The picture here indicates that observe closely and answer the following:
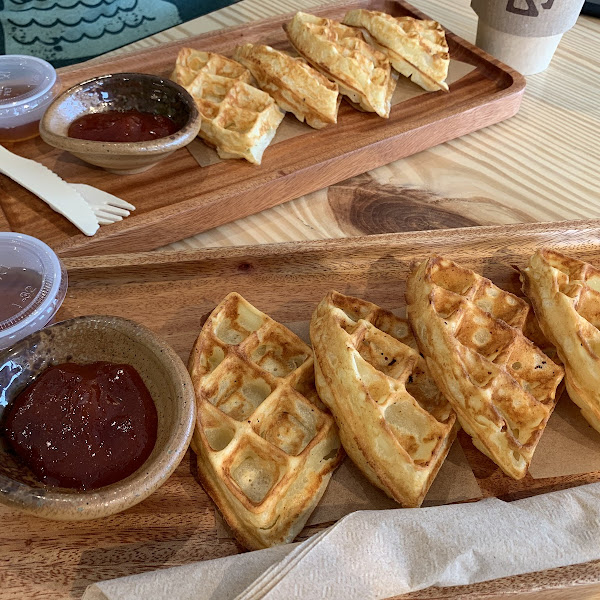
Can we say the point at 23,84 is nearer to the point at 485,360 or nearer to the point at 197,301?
the point at 197,301

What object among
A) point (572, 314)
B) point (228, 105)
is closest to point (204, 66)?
point (228, 105)

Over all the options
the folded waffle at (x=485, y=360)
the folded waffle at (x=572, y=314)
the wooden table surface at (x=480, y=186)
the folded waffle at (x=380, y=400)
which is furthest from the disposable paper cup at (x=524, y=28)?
the folded waffle at (x=380, y=400)

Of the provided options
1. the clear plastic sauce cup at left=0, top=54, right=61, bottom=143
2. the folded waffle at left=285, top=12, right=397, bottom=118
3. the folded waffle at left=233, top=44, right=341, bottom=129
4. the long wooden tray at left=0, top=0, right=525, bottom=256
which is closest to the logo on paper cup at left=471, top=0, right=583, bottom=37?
the long wooden tray at left=0, top=0, right=525, bottom=256

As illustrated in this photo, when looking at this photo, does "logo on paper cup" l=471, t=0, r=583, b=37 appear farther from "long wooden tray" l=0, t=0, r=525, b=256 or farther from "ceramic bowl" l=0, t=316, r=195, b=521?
"ceramic bowl" l=0, t=316, r=195, b=521

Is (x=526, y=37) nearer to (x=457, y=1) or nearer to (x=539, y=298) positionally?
(x=457, y=1)

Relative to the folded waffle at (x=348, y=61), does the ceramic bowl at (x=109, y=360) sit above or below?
below

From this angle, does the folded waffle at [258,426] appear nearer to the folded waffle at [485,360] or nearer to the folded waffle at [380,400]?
the folded waffle at [380,400]
